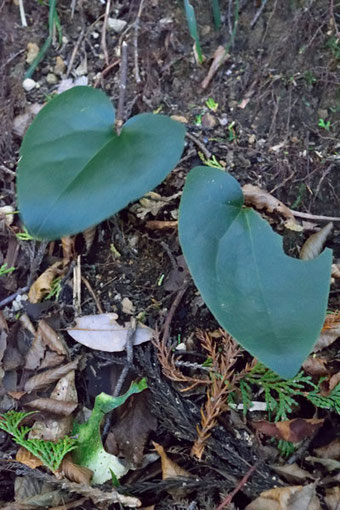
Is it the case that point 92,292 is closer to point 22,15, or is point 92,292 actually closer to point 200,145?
point 200,145

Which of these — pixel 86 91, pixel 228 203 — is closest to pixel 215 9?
pixel 86 91

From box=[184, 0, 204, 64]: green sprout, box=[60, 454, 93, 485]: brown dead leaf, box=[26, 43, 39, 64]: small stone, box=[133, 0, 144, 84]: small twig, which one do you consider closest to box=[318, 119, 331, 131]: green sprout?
box=[184, 0, 204, 64]: green sprout

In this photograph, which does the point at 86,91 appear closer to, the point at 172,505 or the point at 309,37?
the point at 309,37

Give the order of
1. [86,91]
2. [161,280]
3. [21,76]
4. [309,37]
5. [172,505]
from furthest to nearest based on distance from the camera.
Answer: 1. [21,76]
2. [309,37]
3. [161,280]
4. [86,91]
5. [172,505]

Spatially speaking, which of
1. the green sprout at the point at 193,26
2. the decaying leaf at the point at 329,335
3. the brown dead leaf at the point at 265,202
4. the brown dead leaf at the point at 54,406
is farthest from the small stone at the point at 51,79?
the decaying leaf at the point at 329,335

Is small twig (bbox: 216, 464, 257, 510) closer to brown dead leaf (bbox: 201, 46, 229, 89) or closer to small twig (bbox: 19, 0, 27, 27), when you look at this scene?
brown dead leaf (bbox: 201, 46, 229, 89)

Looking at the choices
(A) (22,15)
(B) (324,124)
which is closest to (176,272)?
(B) (324,124)

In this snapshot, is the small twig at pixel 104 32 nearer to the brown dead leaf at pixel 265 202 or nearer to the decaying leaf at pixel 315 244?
the brown dead leaf at pixel 265 202
